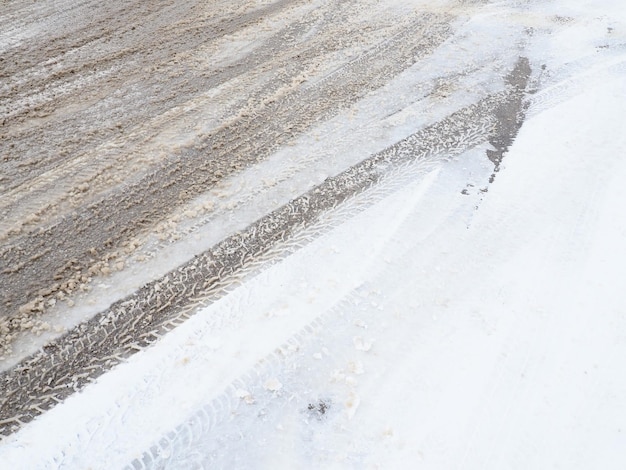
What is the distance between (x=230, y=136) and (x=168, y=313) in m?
1.68

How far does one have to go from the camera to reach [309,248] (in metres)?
3.13

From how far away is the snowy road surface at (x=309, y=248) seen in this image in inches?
94.1

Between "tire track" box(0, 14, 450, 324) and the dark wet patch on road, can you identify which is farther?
the dark wet patch on road

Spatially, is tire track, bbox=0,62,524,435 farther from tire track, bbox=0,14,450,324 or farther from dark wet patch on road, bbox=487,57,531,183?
tire track, bbox=0,14,450,324

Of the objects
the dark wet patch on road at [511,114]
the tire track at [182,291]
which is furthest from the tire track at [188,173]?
the dark wet patch on road at [511,114]

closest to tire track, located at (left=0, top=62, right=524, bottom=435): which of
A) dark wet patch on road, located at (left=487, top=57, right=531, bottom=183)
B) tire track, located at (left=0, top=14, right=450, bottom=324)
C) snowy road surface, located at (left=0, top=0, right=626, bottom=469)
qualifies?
snowy road surface, located at (left=0, top=0, right=626, bottom=469)

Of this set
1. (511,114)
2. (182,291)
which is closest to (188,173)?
(182,291)

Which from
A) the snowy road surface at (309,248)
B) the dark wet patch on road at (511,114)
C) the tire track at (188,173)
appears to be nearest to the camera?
the snowy road surface at (309,248)

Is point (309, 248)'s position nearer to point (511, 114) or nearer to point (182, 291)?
point (182, 291)

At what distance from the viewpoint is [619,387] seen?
8.34 ft

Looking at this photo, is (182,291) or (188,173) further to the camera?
(188,173)

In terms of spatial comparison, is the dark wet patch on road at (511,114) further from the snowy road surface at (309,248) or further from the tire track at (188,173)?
the tire track at (188,173)

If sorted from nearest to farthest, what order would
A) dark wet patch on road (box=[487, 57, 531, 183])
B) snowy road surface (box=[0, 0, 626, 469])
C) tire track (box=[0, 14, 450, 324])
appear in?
1. snowy road surface (box=[0, 0, 626, 469])
2. tire track (box=[0, 14, 450, 324])
3. dark wet patch on road (box=[487, 57, 531, 183])

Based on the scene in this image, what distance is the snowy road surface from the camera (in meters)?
2.39
